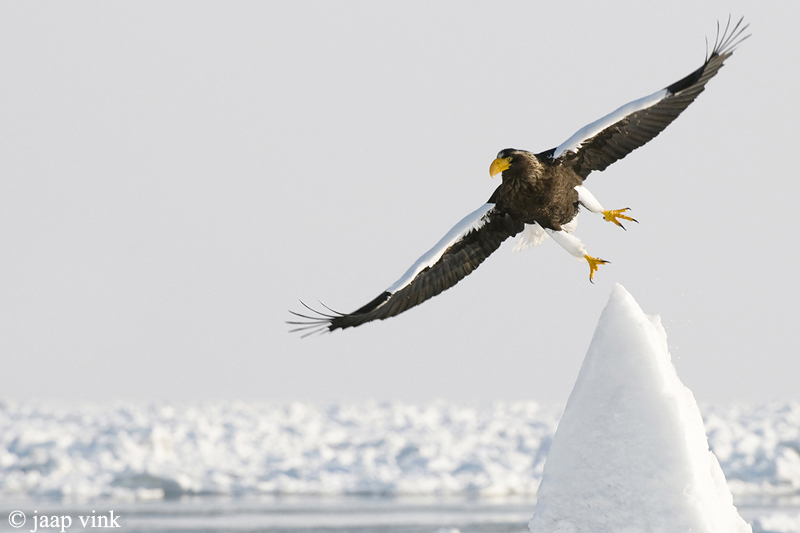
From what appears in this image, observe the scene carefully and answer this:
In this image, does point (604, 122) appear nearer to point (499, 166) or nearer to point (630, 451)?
point (499, 166)

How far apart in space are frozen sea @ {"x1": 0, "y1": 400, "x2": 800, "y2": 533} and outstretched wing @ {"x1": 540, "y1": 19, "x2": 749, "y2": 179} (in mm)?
6585

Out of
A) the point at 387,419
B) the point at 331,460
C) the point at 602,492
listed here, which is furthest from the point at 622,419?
the point at 387,419

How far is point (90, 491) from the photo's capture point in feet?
58.9

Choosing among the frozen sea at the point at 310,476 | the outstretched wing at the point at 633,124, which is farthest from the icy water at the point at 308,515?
the outstretched wing at the point at 633,124

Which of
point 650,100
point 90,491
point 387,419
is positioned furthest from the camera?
point 387,419

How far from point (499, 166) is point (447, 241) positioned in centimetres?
108

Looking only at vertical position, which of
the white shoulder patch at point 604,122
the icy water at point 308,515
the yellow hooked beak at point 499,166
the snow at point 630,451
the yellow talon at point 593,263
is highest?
the white shoulder patch at point 604,122

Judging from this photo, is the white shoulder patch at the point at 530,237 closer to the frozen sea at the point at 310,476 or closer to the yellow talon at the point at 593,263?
the yellow talon at the point at 593,263

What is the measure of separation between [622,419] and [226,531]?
837 centimetres

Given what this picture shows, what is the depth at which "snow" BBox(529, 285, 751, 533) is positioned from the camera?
23.0ft

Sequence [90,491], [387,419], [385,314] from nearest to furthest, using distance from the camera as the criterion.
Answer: [385,314]
[90,491]
[387,419]

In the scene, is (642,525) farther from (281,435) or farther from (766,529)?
(281,435)

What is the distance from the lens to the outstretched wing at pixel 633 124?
26.1 feet

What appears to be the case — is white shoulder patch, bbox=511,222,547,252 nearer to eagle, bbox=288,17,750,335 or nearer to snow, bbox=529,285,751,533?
eagle, bbox=288,17,750,335
